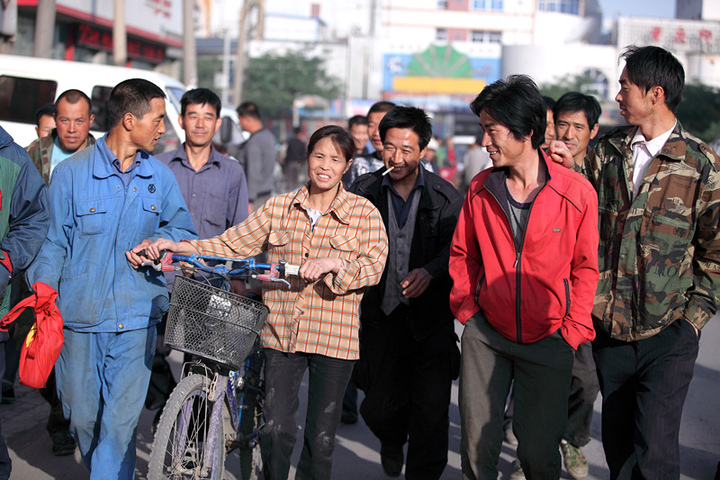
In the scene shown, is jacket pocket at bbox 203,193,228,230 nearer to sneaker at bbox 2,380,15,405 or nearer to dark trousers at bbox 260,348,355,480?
dark trousers at bbox 260,348,355,480

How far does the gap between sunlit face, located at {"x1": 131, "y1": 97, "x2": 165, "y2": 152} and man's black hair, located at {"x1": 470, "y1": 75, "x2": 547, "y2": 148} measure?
1652 mm

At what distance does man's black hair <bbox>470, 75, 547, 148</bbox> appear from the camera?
322cm

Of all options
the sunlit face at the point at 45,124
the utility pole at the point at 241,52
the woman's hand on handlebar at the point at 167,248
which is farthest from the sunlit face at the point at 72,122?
the utility pole at the point at 241,52

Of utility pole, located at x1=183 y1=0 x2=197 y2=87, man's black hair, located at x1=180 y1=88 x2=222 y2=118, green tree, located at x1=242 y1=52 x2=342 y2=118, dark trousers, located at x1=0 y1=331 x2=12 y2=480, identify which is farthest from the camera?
green tree, located at x1=242 y1=52 x2=342 y2=118

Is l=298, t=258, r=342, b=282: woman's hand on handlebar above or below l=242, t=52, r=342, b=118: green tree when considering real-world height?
below

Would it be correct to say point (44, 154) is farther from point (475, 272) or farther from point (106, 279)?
point (475, 272)

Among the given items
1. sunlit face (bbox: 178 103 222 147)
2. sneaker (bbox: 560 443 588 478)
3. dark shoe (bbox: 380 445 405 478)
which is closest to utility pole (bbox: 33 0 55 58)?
sunlit face (bbox: 178 103 222 147)

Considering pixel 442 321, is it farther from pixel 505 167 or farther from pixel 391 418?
pixel 505 167

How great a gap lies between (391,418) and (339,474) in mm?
571

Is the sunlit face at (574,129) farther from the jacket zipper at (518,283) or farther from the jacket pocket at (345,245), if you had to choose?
the jacket pocket at (345,245)

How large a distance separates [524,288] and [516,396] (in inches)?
20.7

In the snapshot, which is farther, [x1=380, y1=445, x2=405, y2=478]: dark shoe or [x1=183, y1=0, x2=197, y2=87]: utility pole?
[x1=183, y1=0, x2=197, y2=87]: utility pole

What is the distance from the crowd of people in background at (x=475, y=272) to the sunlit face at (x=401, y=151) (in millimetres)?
539

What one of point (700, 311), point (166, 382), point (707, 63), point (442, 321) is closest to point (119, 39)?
point (166, 382)
